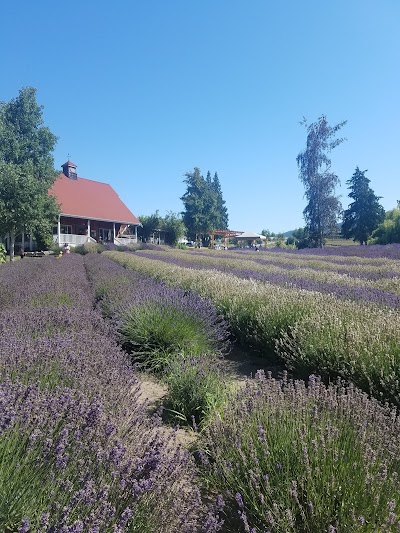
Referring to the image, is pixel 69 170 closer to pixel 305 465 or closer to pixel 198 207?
pixel 198 207

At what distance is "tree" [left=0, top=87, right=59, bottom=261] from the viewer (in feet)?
75.7

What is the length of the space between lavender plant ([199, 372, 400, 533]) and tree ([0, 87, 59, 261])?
23.9 meters

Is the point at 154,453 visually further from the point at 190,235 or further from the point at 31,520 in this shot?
the point at 190,235

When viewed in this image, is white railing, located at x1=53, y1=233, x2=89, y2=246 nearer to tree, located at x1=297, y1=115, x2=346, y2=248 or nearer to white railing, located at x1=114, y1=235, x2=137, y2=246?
white railing, located at x1=114, y1=235, x2=137, y2=246

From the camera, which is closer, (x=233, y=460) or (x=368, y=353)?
(x=233, y=460)

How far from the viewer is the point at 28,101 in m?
29.0

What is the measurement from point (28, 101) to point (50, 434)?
108 ft

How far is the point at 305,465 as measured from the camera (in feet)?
5.56

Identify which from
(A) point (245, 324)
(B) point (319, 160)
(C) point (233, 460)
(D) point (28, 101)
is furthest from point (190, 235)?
(C) point (233, 460)

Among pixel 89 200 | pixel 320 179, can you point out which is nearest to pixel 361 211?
pixel 320 179

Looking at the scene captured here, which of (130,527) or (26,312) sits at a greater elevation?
(26,312)

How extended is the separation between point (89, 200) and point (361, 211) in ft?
103

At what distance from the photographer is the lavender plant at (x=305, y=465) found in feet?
5.13

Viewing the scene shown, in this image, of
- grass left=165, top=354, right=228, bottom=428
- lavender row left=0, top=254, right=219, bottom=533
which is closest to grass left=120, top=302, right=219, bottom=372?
grass left=165, top=354, right=228, bottom=428
